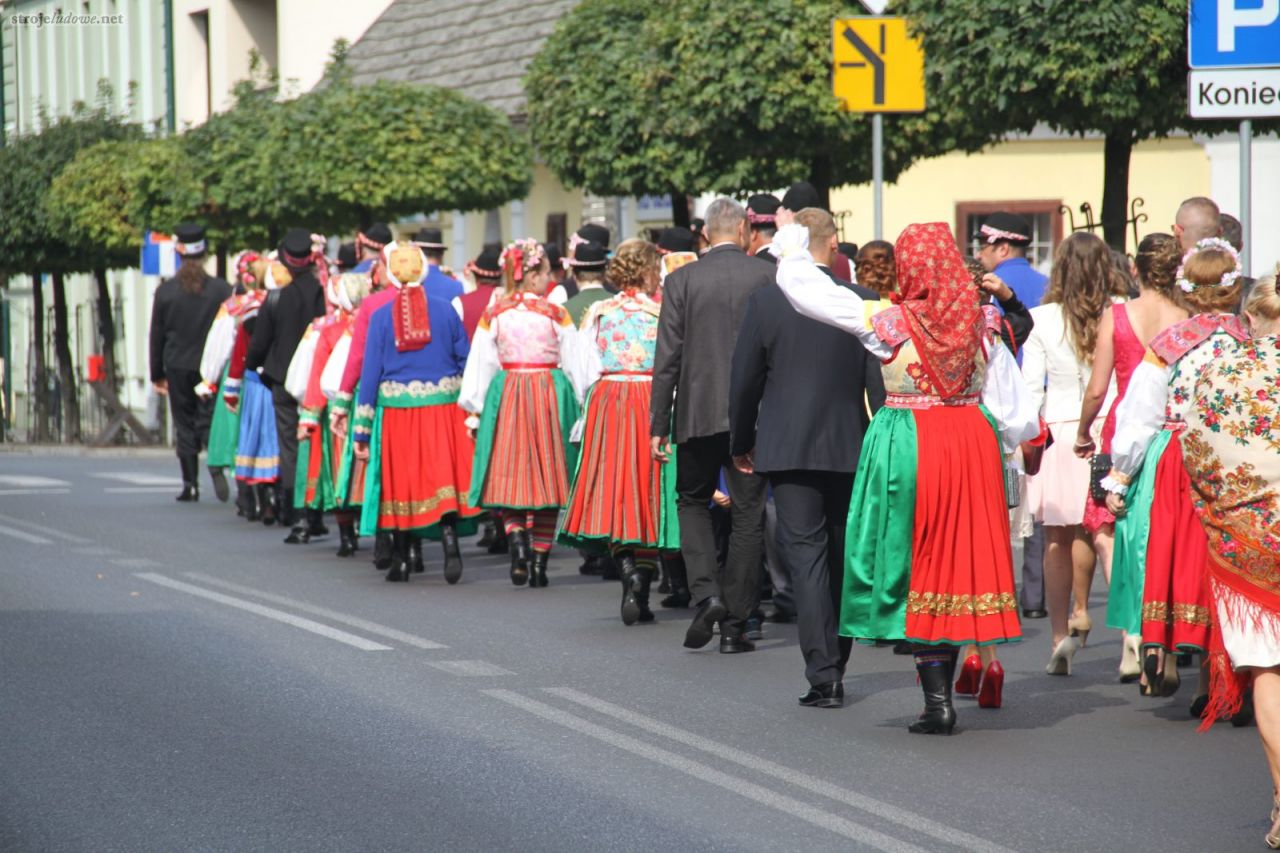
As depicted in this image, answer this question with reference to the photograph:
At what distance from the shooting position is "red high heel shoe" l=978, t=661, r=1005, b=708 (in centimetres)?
854

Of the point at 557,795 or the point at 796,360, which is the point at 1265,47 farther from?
the point at 557,795

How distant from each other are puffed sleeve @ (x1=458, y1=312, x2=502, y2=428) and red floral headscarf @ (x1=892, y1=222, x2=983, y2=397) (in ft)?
17.0

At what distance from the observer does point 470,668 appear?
31.7 feet

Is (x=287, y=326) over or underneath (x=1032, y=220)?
underneath

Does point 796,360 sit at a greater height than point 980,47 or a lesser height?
lesser

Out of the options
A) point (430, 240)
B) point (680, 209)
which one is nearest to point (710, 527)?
point (430, 240)

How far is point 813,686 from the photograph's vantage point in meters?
8.62

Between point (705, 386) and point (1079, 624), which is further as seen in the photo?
point (705, 386)

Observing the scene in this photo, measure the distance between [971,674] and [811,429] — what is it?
113 cm

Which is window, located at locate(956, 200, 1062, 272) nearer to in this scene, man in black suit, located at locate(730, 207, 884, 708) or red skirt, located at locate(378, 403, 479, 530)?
red skirt, located at locate(378, 403, 479, 530)

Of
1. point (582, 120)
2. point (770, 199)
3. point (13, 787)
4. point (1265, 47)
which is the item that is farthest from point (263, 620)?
point (582, 120)

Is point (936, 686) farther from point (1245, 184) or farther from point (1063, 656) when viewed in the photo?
point (1245, 184)

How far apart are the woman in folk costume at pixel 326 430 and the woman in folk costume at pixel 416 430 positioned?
3.48 feet

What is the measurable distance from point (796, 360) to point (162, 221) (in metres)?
21.9
